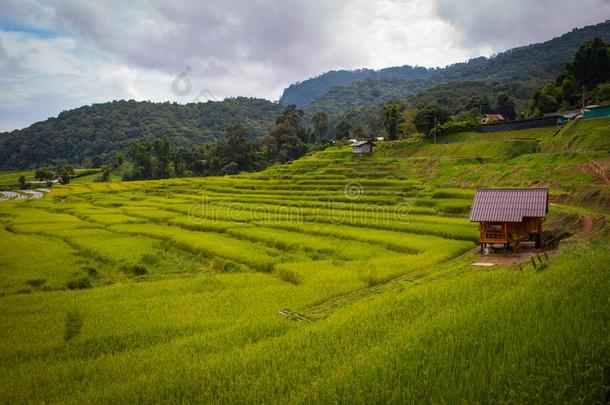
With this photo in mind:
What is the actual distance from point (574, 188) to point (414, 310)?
20105mm

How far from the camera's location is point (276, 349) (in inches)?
306

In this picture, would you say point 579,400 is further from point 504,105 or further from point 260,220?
A: point 504,105

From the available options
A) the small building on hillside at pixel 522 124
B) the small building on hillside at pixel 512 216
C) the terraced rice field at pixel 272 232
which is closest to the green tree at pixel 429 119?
the small building on hillside at pixel 522 124

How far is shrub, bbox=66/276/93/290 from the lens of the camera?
50.2 ft

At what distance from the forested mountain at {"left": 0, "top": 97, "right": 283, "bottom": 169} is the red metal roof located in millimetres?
109962

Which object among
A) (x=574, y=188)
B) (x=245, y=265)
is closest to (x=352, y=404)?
(x=245, y=265)

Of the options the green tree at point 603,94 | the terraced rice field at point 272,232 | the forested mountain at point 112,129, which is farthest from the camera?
the forested mountain at point 112,129

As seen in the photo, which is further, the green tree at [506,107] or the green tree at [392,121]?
the green tree at [506,107]

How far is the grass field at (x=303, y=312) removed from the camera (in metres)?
Result: 5.72

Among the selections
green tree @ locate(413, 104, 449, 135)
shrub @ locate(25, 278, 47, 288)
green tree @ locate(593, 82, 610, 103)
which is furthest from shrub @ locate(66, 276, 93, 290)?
green tree @ locate(593, 82, 610, 103)

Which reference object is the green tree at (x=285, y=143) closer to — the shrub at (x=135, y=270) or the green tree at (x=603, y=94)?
the green tree at (x=603, y=94)

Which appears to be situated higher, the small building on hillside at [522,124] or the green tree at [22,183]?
the small building on hillside at [522,124]

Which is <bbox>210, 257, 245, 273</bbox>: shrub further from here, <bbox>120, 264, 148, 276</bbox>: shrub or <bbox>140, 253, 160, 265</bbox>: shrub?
<bbox>120, 264, 148, 276</bbox>: shrub

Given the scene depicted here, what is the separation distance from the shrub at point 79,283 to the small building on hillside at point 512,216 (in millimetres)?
15334
